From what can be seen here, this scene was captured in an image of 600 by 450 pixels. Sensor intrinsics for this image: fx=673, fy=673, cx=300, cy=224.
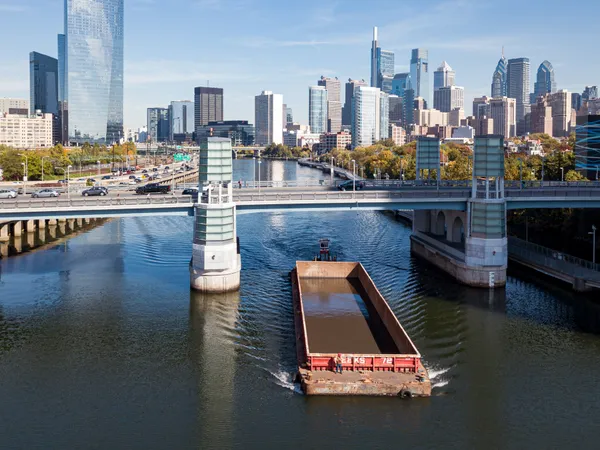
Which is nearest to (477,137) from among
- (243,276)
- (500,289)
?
(500,289)

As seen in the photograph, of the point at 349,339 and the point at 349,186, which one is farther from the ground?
the point at 349,186

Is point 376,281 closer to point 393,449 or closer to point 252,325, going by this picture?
point 252,325

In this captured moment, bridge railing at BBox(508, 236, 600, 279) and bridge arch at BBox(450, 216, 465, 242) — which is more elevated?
bridge arch at BBox(450, 216, 465, 242)

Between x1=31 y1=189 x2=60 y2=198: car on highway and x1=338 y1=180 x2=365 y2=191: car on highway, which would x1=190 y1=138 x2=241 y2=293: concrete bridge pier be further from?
x1=31 y1=189 x2=60 y2=198: car on highway

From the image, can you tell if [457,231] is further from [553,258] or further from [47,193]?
[47,193]

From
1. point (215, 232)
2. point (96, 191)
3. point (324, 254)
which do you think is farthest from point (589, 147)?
point (96, 191)

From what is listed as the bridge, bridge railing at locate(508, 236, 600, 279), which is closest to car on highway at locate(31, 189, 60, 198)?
the bridge

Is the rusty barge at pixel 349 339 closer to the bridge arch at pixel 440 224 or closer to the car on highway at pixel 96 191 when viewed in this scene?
the bridge arch at pixel 440 224
